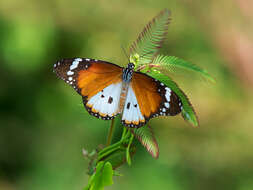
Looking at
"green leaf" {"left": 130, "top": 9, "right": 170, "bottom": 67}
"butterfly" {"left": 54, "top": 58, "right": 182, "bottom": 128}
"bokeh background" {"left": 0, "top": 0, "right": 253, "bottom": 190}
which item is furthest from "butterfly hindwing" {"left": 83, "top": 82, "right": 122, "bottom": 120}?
"bokeh background" {"left": 0, "top": 0, "right": 253, "bottom": 190}

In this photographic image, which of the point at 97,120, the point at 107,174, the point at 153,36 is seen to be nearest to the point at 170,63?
the point at 153,36

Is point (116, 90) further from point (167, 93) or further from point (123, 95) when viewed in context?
point (167, 93)

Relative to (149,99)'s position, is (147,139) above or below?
below

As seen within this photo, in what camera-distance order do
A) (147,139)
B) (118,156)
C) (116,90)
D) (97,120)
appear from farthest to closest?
1. (97,120)
2. (116,90)
3. (118,156)
4. (147,139)

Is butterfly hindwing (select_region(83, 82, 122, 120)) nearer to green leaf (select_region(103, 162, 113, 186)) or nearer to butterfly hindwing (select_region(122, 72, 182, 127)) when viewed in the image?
butterfly hindwing (select_region(122, 72, 182, 127))

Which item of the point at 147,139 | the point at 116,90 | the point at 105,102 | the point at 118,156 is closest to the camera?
the point at 147,139
